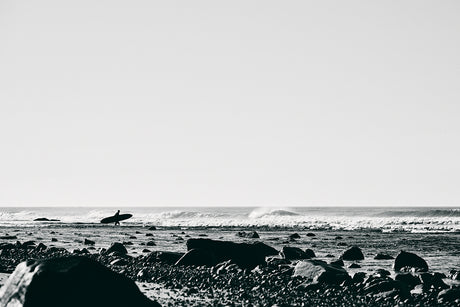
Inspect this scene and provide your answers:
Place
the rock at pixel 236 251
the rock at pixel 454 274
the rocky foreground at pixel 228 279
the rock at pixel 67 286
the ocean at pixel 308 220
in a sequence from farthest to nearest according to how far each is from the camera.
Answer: the ocean at pixel 308 220 < the rock at pixel 236 251 < the rock at pixel 454 274 < the rocky foreground at pixel 228 279 < the rock at pixel 67 286

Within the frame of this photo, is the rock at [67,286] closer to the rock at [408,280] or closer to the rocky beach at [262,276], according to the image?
the rocky beach at [262,276]

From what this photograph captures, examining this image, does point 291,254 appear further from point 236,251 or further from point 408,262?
→ point 408,262

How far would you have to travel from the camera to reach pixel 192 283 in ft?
57.5

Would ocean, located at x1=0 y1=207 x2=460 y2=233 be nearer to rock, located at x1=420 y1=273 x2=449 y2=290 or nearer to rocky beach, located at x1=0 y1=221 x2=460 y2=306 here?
rocky beach, located at x1=0 y1=221 x2=460 y2=306

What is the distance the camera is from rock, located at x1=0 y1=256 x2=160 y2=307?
10.5 metres

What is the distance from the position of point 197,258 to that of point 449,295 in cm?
1096

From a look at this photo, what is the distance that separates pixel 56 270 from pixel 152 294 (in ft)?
15.7

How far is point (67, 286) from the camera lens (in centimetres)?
1080

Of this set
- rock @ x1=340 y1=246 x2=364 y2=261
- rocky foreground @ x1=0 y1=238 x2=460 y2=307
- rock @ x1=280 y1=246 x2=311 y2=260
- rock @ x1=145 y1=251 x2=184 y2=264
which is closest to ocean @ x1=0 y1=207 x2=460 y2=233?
rock @ x1=340 y1=246 x2=364 y2=261

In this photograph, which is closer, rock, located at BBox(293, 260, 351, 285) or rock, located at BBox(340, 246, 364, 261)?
rock, located at BBox(293, 260, 351, 285)

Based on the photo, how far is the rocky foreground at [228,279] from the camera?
1090 cm

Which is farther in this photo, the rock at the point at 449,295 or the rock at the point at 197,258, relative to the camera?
the rock at the point at 197,258

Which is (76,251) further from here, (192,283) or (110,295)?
(110,295)

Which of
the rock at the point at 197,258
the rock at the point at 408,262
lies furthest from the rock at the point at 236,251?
the rock at the point at 408,262
